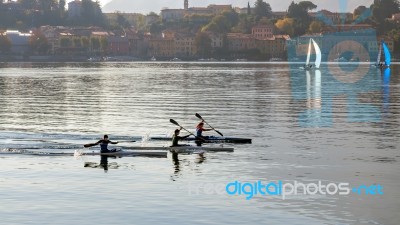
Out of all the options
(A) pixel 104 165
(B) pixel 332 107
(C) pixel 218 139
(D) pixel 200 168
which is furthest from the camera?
(B) pixel 332 107

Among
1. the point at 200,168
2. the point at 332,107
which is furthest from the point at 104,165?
the point at 332,107

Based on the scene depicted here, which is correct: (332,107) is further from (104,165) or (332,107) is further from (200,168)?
(104,165)

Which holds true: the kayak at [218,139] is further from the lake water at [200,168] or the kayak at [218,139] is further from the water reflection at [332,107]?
the water reflection at [332,107]

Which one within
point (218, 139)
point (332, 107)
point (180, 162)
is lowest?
point (332, 107)

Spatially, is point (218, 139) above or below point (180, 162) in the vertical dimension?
above

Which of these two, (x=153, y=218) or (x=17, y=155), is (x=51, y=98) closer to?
(x=17, y=155)

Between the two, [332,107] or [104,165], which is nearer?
[104,165]

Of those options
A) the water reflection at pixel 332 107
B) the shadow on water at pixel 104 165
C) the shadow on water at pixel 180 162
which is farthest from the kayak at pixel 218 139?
the water reflection at pixel 332 107

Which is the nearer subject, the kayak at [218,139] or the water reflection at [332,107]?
the kayak at [218,139]

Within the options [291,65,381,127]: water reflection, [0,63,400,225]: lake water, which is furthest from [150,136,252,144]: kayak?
[291,65,381,127]: water reflection

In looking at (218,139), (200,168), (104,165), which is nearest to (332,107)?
(218,139)

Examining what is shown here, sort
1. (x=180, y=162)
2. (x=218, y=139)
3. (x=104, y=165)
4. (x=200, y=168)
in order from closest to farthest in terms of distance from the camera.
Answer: (x=200, y=168), (x=104, y=165), (x=180, y=162), (x=218, y=139)

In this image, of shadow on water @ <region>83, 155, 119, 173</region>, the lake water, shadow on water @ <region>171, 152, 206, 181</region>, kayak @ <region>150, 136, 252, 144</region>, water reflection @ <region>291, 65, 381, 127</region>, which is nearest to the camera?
the lake water

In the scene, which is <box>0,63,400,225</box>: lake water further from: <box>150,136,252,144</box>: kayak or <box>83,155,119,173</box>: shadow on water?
<box>150,136,252,144</box>: kayak
